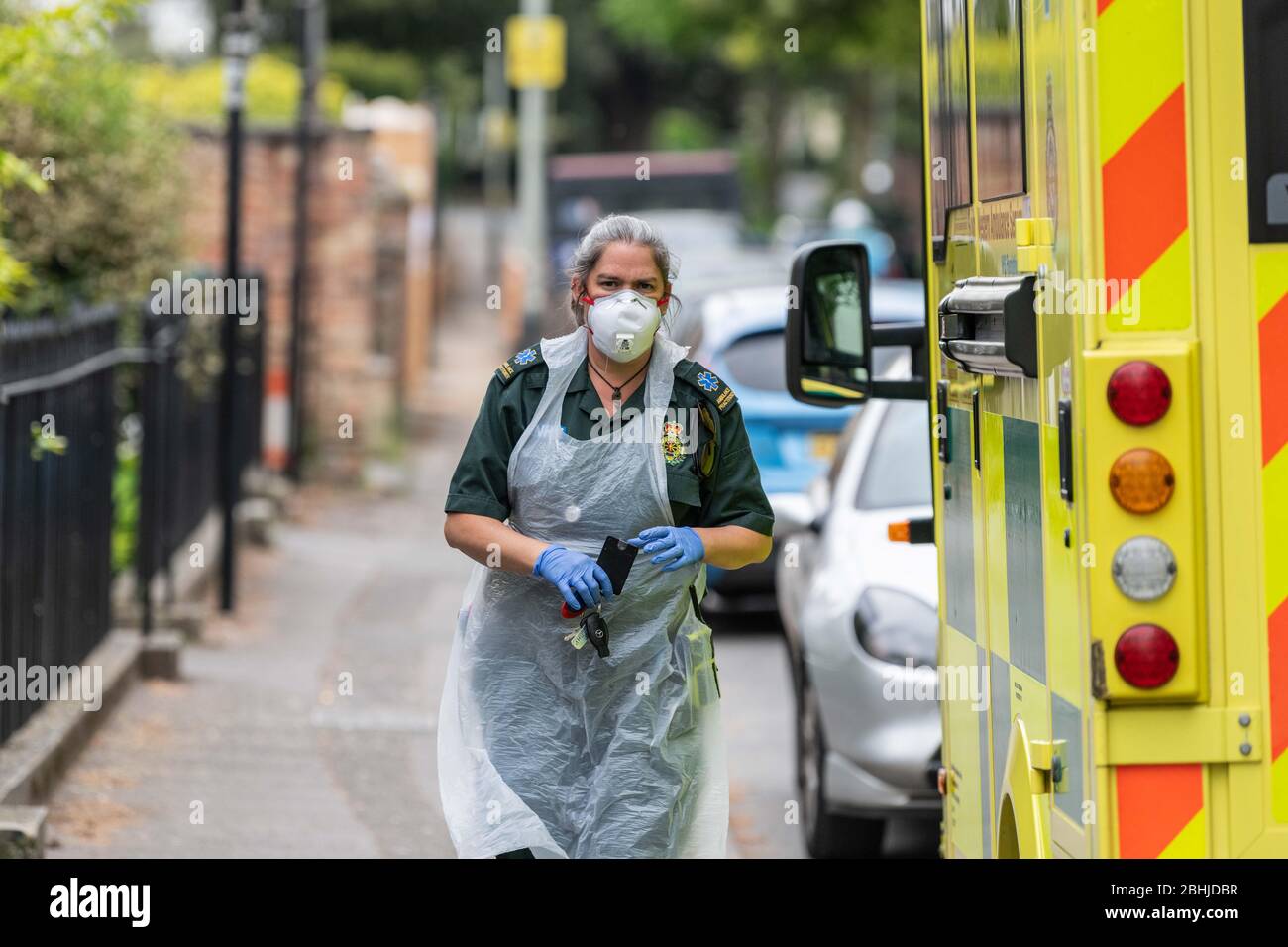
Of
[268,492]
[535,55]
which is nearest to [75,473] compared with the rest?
[268,492]

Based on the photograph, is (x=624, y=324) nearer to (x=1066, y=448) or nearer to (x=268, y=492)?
(x=1066, y=448)

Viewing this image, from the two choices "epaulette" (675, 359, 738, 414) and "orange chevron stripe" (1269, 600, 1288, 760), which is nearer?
"orange chevron stripe" (1269, 600, 1288, 760)

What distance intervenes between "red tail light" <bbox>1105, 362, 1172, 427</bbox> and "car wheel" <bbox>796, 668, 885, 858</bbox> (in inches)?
155

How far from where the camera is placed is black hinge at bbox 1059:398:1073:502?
128 inches

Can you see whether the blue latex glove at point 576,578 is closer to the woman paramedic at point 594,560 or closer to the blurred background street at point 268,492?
the woman paramedic at point 594,560

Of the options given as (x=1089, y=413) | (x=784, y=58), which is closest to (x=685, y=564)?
(x=1089, y=413)

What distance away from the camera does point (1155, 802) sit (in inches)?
125

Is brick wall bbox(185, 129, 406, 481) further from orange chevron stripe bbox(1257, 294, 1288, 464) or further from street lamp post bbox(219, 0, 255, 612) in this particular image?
orange chevron stripe bbox(1257, 294, 1288, 464)

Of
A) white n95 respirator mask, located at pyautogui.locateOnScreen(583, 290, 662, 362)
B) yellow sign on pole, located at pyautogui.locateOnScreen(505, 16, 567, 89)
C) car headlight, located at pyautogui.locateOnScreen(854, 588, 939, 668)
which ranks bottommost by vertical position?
car headlight, located at pyautogui.locateOnScreen(854, 588, 939, 668)

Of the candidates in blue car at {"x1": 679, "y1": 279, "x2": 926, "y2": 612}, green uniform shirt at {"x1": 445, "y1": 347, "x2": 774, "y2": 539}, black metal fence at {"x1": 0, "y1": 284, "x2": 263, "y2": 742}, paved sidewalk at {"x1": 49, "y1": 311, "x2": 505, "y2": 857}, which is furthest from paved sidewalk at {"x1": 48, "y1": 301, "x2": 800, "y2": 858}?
green uniform shirt at {"x1": 445, "y1": 347, "x2": 774, "y2": 539}

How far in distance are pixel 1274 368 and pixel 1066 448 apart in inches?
13.0

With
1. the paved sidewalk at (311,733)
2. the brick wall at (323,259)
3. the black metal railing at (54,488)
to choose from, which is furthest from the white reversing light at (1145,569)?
the brick wall at (323,259)
